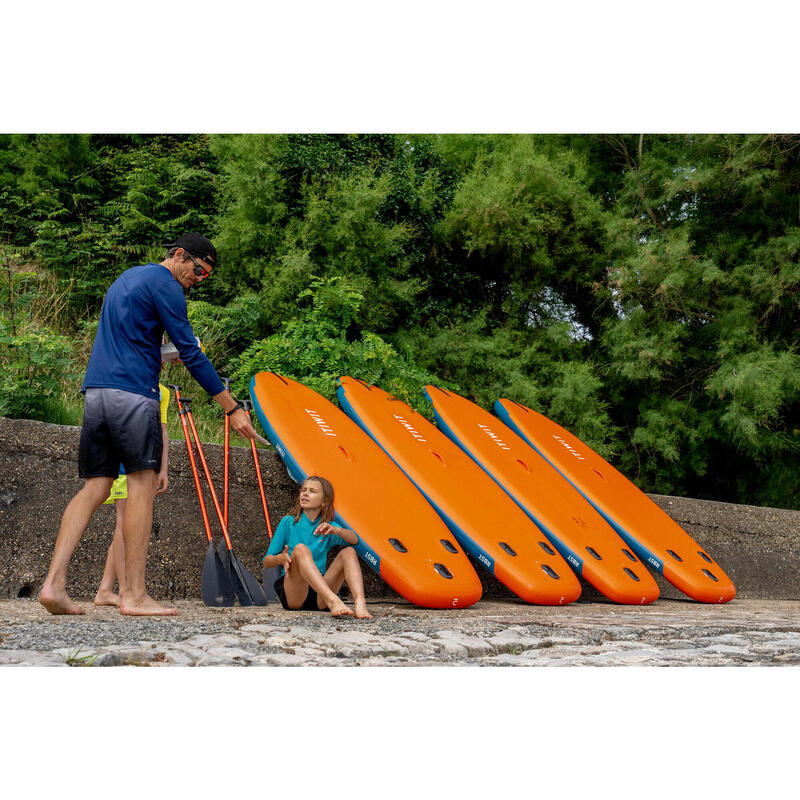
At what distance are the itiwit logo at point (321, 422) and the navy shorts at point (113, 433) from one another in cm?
141

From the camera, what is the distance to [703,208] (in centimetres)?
596

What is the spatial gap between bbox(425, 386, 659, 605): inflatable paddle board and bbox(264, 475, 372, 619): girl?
133cm

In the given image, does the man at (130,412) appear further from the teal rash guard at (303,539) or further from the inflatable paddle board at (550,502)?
the inflatable paddle board at (550,502)

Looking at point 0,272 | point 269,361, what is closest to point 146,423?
point 269,361

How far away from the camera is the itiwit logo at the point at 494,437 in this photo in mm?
4566

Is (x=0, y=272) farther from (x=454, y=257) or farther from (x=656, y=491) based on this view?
(x=656, y=491)

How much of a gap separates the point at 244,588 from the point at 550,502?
5.72 ft

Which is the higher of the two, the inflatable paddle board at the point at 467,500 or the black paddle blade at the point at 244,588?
the inflatable paddle board at the point at 467,500

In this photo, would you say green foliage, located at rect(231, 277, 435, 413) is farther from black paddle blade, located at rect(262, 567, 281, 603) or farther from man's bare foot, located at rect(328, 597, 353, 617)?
man's bare foot, located at rect(328, 597, 353, 617)

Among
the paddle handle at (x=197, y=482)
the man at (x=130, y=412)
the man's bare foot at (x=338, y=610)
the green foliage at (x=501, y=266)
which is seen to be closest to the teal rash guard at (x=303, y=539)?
the man's bare foot at (x=338, y=610)

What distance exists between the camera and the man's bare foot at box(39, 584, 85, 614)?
242 cm

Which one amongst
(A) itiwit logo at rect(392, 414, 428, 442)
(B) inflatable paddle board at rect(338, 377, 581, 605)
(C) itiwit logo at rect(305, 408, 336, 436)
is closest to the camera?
(B) inflatable paddle board at rect(338, 377, 581, 605)

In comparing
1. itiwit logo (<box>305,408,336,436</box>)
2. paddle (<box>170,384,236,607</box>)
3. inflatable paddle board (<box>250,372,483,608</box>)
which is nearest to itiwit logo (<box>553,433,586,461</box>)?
inflatable paddle board (<box>250,372,483,608</box>)

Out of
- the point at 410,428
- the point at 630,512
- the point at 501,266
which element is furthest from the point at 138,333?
the point at 501,266
